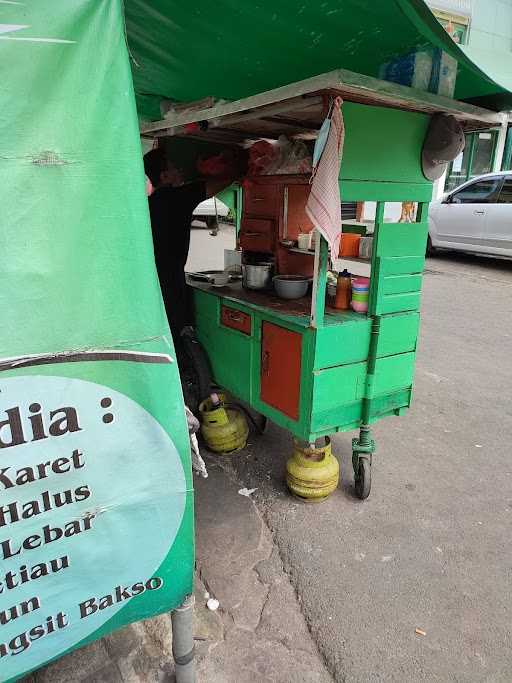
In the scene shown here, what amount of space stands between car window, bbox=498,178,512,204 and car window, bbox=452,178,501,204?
0.14 meters

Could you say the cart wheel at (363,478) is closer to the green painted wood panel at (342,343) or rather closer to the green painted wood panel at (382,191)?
the green painted wood panel at (342,343)

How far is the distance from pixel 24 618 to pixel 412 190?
251cm

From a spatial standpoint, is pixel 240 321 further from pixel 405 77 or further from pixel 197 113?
pixel 405 77

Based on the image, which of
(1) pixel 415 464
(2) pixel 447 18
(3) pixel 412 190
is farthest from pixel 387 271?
(2) pixel 447 18

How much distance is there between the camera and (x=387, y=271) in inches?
106

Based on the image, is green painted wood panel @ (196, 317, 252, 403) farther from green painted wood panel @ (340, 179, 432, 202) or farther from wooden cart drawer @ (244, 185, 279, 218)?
green painted wood panel @ (340, 179, 432, 202)

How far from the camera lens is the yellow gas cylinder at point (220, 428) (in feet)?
11.4

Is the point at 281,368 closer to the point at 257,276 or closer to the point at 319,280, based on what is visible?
the point at 319,280

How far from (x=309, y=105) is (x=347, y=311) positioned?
3.56 feet

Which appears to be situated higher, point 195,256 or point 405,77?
point 405,77

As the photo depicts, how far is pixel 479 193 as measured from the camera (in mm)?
10172

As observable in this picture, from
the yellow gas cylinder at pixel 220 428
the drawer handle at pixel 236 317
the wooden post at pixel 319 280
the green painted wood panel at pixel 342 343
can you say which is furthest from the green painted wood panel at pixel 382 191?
the yellow gas cylinder at pixel 220 428

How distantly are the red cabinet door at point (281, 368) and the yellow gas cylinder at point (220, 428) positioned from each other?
587 mm

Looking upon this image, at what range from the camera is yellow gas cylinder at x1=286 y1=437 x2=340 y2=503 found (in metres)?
2.92
